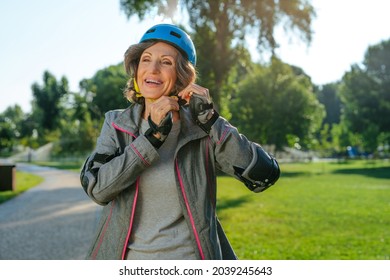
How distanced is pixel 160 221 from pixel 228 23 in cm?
1289

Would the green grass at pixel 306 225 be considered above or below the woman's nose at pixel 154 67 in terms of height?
below

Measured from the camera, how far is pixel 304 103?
1085 inches

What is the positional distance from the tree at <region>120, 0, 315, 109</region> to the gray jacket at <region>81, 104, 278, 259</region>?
10.3m

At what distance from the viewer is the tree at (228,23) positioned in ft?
44.0

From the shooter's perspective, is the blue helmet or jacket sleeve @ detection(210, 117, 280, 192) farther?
the blue helmet

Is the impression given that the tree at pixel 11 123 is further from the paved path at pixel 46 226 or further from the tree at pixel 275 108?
the tree at pixel 275 108

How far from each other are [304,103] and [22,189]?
690 inches

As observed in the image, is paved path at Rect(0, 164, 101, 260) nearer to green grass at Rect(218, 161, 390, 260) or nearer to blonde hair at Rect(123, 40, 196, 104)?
green grass at Rect(218, 161, 390, 260)

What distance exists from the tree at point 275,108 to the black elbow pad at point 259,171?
21071 millimetres

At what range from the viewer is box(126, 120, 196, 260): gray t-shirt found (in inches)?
77.2

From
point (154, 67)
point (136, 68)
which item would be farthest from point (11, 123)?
point (154, 67)

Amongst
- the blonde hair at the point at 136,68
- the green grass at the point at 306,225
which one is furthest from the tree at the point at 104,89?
the blonde hair at the point at 136,68

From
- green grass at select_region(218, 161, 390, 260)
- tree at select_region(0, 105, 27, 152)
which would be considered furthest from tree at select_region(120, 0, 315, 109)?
tree at select_region(0, 105, 27, 152)
